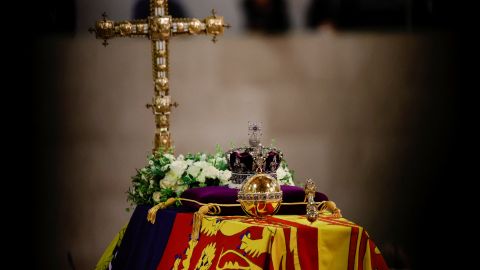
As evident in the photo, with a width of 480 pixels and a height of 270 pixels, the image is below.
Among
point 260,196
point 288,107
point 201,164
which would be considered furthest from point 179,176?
point 288,107

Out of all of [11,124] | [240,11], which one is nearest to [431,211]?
[240,11]

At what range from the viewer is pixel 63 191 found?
5688 millimetres

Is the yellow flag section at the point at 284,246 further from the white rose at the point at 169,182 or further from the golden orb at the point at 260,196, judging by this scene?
the white rose at the point at 169,182

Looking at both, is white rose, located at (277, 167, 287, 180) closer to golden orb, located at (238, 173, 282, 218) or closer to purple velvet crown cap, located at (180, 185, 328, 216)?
purple velvet crown cap, located at (180, 185, 328, 216)

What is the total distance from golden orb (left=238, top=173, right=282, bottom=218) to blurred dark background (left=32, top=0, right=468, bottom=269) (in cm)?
242

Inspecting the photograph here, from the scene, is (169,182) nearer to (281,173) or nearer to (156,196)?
(156,196)

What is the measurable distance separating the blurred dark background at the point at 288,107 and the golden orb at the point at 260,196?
2.42 meters

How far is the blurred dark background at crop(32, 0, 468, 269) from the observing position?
566 centimetres

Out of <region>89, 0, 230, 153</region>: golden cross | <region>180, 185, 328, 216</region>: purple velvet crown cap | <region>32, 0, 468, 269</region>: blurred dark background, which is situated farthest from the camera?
<region>32, 0, 468, 269</region>: blurred dark background

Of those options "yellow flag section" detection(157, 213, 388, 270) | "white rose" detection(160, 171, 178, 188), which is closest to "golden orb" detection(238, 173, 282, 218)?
"yellow flag section" detection(157, 213, 388, 270)

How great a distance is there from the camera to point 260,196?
3.30m

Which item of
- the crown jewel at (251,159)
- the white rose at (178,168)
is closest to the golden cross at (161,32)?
the white rose at (178,168)

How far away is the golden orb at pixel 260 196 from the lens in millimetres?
3307

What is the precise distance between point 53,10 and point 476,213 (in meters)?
2.87
